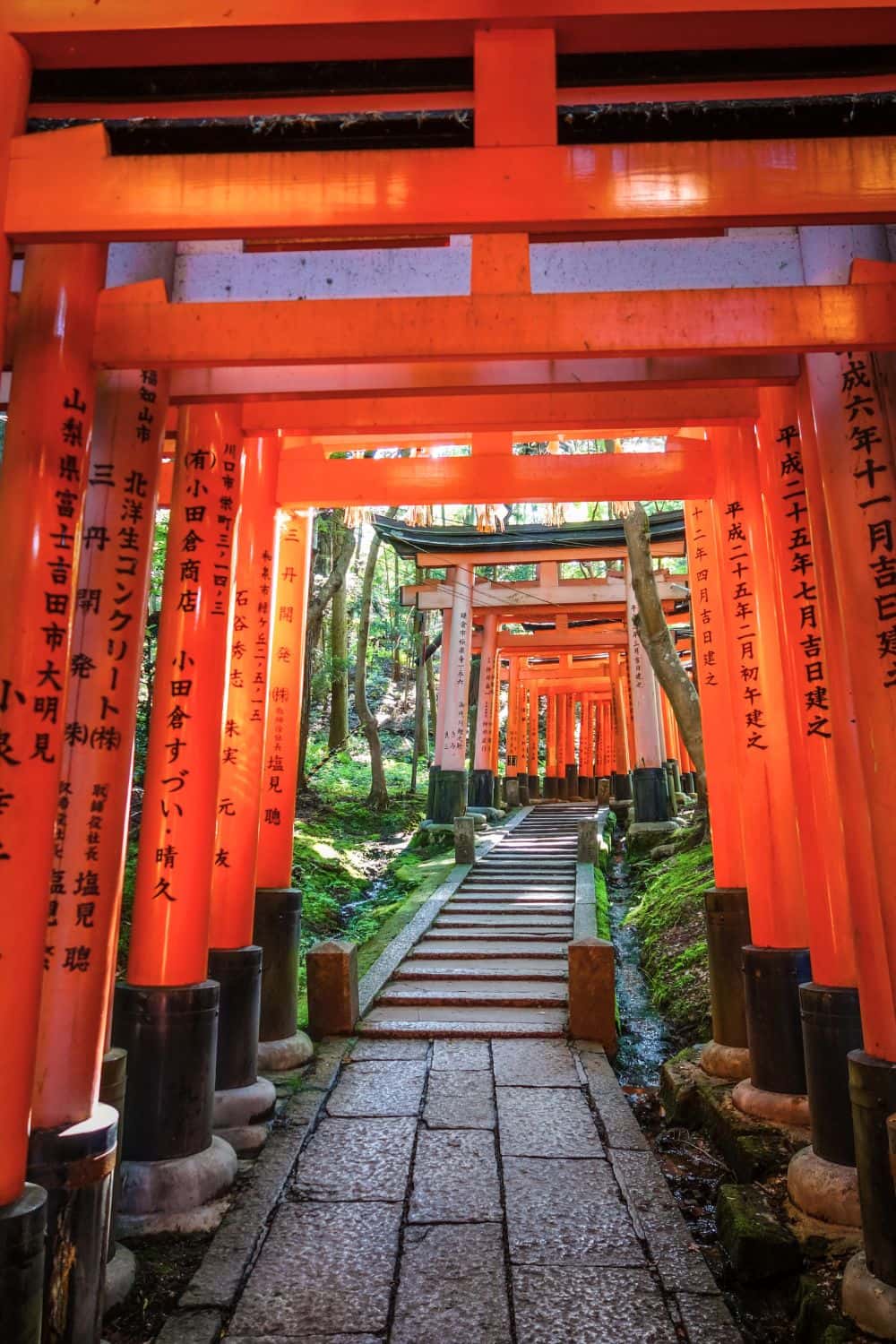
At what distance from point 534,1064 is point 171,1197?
277 cm

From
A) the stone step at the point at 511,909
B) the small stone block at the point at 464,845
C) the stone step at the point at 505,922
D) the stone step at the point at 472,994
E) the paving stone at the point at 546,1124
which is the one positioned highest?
the small stone block at the point at 464,845

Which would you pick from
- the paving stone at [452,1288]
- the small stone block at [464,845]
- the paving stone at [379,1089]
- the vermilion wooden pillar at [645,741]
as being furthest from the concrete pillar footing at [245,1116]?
the vermilion wooden pillar at [645,741]

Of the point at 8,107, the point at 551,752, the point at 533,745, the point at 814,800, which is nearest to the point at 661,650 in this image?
the point at 814,800

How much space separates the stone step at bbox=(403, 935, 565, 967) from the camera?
8.73 m

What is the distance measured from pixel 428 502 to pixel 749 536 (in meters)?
2.50

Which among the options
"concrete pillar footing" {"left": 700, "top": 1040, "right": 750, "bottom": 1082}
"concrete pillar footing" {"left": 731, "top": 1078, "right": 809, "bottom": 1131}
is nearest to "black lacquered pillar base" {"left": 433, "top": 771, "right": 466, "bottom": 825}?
"concrete pillar footing" {"left": 700, "top": 1040, "right": 750, "bottom": 1082}

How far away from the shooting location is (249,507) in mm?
6000

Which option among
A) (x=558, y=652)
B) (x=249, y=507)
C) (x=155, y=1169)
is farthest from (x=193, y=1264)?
(x=558, y=652)

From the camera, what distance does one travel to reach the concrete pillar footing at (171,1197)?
4055 mm

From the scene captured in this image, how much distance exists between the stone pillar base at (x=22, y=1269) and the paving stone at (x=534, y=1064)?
359cm

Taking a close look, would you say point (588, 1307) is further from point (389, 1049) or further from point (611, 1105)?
point (389, 1049)

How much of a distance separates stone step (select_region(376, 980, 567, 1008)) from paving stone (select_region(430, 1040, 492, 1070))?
0.74 m

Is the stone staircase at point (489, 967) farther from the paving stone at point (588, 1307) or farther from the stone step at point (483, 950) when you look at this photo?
the paving stone at point (588, 1307)

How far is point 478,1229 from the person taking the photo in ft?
12.9
